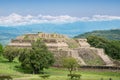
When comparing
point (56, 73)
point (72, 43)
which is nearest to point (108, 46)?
point (72, 43)

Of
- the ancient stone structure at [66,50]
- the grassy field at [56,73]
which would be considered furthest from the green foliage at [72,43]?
the grassy field at [56,73]

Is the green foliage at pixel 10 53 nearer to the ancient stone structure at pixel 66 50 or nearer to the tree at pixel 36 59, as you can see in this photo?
the tree at pixel 36 59

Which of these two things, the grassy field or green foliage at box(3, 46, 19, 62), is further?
green foliage at box(3, 46, 19, 62)

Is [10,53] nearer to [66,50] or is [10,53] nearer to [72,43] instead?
[66,50]

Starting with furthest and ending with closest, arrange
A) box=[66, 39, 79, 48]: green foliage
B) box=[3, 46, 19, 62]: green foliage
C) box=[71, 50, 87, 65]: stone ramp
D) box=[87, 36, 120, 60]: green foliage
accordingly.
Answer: box=[87, 36, 120, 60]: green foliage, box=[66, 39, 79, 48]: green foliage, box=[71, 50, 87, 65]: stone ramp, box=[3, 46, 19, 62]: green foliage

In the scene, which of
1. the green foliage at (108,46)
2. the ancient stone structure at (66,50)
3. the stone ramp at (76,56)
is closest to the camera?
the stone ramp at (76,56)

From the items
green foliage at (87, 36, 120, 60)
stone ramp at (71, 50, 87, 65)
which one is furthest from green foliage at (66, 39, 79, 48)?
green foliage at (87, 36, 120, 60)

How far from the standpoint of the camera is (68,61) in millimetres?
80938

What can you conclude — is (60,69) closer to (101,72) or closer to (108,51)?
(101,72)

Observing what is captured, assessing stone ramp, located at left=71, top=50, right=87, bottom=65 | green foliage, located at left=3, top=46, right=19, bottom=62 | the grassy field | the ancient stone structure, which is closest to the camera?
the grassy field

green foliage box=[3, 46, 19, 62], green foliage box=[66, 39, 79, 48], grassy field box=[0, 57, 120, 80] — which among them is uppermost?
green foliage box=[66, 39, 79, 48]

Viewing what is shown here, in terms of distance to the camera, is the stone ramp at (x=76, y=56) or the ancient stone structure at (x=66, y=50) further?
the ancient stone structure at (x=66, y=50)

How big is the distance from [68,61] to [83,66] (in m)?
10.6

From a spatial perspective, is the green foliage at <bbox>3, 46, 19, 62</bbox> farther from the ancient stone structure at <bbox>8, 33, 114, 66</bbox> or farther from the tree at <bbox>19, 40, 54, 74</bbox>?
the ancient stone structure at <bbox>8, 33, 114, 66</bbox>
